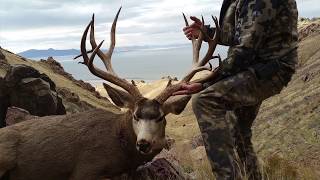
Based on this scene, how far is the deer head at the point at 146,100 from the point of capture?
8.35 meters

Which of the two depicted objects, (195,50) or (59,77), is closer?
(195,50)

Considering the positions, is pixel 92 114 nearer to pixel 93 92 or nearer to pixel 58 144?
pixel 58 144

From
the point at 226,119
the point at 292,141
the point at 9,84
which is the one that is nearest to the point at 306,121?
the point at 292,141

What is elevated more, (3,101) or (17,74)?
(17,74)

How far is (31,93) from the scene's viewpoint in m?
14.0

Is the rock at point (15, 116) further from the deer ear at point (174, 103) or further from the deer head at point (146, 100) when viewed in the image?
the deer ear at point (174, 103)

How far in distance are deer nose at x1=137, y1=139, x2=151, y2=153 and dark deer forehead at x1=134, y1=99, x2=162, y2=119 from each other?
1.87 ft

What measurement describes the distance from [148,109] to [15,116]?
15.1ft

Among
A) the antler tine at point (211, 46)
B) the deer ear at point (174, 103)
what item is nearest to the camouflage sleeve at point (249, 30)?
the antler tine at point (211, 46)

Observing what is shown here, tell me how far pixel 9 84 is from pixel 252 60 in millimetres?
8255

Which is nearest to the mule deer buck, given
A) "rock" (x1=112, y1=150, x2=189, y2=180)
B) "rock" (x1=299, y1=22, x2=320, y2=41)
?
"rock" (x1=112, y1=150, x2=189, y2=180)

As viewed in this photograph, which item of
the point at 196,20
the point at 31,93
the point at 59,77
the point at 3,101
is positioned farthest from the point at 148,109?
the point at 59,77

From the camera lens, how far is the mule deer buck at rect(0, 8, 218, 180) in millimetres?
8625

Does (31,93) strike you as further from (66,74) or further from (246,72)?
(66,74)
